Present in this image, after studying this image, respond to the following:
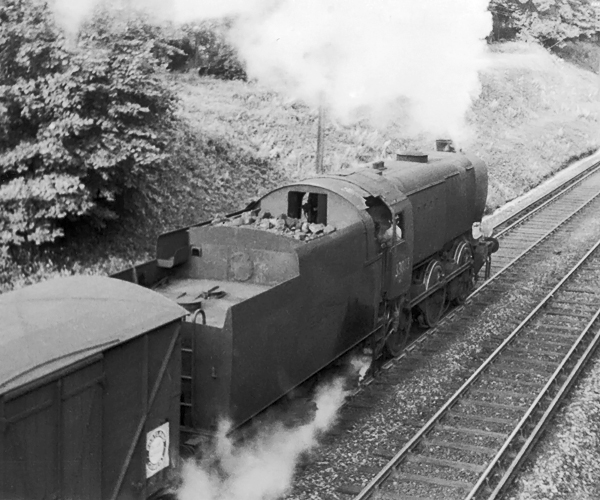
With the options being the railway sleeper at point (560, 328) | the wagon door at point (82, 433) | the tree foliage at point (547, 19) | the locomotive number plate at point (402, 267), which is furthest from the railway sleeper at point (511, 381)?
the tree foliage at point (547, 19)

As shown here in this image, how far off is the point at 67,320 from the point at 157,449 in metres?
1.48

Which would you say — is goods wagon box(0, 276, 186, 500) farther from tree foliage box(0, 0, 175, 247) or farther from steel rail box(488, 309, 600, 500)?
tree foliage box(0, 0, 175, 247)

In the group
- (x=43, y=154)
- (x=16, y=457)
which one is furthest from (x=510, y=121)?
(x=16, y=457)

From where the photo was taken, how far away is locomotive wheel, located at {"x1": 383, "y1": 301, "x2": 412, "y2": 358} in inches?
437

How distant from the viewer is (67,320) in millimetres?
5707

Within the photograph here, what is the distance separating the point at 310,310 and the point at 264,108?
1619 cm

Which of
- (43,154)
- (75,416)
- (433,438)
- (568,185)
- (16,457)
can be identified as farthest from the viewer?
(568,185)

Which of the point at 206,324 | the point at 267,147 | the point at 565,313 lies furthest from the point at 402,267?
the point at 267,147

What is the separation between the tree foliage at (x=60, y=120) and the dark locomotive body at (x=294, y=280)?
9.85ft

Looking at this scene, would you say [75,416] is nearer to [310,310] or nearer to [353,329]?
[310,310]

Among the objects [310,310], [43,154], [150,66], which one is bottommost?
[310,310]

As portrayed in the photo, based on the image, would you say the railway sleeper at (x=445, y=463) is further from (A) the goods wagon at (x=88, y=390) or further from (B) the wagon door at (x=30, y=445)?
(B) the wagon door at (x=30, y=445)

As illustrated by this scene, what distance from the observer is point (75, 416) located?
217 inches

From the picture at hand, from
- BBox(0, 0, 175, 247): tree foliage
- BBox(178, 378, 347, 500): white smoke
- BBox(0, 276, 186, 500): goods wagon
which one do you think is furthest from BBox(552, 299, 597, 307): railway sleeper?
BBox(0, 276, 186, 500): goods wagon
